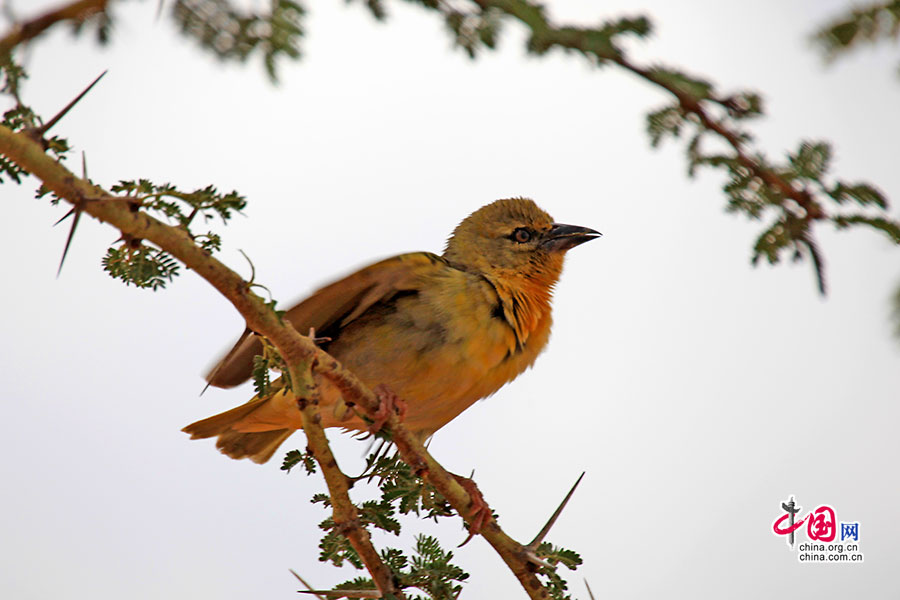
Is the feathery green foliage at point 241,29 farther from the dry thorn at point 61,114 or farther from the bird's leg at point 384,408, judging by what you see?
the bird's leg at point 384,408

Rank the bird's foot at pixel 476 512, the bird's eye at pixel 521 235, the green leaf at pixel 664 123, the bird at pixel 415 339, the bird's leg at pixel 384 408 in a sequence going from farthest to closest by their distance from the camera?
the bird's eye at pixel 521 235 → the bird at pixel 415 339 → the bird's foot at pixel 476 512 → the bird's leg at pixel 384 408 → the green leaf at pixel 664 123

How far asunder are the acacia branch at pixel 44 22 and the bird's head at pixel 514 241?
3.22 m

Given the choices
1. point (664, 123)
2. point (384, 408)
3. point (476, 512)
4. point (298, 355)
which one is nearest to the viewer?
point (664, 123)

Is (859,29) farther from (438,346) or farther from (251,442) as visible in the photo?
(251,442)

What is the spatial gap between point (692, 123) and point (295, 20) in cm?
81

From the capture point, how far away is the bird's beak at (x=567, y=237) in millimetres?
5105

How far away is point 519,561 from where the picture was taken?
310 centimetres

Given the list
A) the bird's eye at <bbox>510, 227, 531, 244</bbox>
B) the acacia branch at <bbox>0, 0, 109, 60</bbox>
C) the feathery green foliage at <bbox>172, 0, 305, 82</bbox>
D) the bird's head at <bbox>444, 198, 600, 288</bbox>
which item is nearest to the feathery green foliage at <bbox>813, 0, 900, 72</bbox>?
the feathery green foliage at <bbox>172, 0, 305, 82</bbox>

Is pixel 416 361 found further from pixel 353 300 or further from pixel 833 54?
pixel 833 54

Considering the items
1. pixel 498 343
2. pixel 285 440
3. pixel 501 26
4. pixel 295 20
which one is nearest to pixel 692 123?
pixel 501 26

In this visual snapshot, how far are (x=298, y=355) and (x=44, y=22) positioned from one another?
1293 millimetres

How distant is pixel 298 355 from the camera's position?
266cm

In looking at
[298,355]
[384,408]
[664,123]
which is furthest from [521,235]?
[664,123]

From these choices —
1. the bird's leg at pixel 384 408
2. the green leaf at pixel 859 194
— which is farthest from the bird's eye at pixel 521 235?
the green leaf at pixel 859 194
